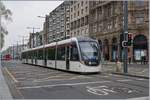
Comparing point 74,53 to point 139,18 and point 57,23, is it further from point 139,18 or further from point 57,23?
point 57,23

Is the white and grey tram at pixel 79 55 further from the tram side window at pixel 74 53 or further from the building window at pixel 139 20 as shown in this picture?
the building window at pixel 139 20

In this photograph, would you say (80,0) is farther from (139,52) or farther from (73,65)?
(73,65)

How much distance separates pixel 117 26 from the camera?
69.4 meters

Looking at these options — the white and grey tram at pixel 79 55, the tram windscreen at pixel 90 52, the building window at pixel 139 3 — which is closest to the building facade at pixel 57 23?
the building window at pixel 139 3

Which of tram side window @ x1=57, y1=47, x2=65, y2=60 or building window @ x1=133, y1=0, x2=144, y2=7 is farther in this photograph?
building window @ x1=133, y1=0, x2=144, y2=7

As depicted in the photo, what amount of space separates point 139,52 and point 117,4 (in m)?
10.5

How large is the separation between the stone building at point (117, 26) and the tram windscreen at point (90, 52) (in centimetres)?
3476

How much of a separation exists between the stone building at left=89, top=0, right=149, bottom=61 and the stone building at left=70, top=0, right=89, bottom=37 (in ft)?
20.3

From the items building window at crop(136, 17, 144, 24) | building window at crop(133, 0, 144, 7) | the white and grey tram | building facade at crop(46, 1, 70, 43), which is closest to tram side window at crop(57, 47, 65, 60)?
the white and grey tram

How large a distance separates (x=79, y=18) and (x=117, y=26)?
27.1 meters

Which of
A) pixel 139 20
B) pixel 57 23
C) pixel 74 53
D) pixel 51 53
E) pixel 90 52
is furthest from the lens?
pixel 57 23

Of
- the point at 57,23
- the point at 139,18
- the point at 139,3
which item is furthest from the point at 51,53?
the point at 57,23

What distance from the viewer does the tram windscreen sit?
2611 centimetres

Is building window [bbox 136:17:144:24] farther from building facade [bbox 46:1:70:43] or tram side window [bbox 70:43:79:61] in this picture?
building facade [bbox 46:1:70:43]
